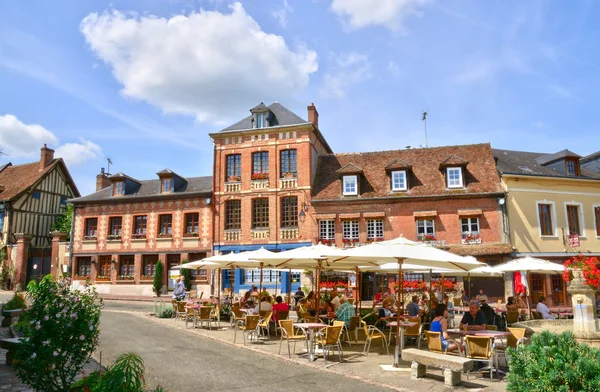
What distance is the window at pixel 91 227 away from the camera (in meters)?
27.9

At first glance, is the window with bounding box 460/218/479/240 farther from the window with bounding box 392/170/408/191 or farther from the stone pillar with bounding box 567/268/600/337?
the stone pillar with bounding box 567/268/600/337

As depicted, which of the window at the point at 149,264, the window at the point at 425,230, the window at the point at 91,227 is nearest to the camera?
the window at the point at 425,230

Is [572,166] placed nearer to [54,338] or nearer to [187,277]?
[187,277]

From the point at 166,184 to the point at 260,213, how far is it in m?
6.56

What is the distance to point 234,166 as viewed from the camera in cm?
2577

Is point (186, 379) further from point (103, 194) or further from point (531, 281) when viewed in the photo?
point (103, 194)

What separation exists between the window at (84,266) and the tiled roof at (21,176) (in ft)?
21.0

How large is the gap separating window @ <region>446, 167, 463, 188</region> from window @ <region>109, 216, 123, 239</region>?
19.5 m

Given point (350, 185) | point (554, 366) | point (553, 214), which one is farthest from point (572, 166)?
point (554, 366)

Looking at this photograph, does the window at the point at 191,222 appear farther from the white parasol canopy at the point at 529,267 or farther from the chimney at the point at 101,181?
the white parasol canopy at the point at 529,267

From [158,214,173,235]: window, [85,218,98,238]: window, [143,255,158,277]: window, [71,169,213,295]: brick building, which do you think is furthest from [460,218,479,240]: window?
[85,218,98,238]: window

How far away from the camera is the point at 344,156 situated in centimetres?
2633

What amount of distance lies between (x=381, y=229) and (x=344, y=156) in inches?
222

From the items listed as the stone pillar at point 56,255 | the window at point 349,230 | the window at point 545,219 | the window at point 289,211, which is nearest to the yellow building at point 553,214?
the window at point 545,219
